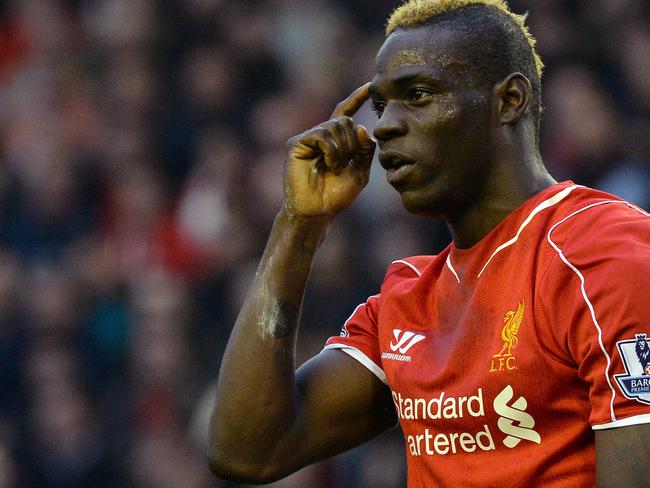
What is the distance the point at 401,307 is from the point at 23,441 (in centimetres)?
496

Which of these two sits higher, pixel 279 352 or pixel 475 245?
pixel 475 245

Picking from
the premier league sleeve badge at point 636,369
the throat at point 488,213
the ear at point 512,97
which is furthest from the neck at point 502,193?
the premier league sleeve badge at point 636,369

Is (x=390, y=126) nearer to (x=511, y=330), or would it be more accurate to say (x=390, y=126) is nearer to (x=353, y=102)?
(x=353, y=102)

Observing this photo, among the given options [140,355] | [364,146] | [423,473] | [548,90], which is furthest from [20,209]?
[423,473]

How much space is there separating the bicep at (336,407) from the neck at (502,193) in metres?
0.59

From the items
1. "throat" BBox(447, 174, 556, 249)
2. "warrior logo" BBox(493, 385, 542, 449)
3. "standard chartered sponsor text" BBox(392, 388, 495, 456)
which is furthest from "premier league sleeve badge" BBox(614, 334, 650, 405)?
"throat" BBox(447, 174, 556, 249)

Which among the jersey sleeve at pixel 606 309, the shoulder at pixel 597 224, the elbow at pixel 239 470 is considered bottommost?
the elbow at pixel 239 470

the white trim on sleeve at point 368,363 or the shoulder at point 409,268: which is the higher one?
the shoulder at point 409,268

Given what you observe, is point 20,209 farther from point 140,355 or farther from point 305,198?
point 305,198

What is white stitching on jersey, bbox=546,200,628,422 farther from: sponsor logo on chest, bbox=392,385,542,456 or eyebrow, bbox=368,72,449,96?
eyebrow, bbox=368,72,449,96

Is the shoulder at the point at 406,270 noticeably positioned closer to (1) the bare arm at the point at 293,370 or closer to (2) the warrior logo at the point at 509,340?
(1) the bare arm at the point at 293,370

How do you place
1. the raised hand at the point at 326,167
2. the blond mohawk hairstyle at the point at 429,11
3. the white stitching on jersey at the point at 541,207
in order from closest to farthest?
the white stitching on jersey at the point at 541,207 < the blond mohawk hairstyle at the point at 429,11 < the raised hand at the point at 326,167

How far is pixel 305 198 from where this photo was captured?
362 cm

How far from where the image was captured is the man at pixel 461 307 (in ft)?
8.98
